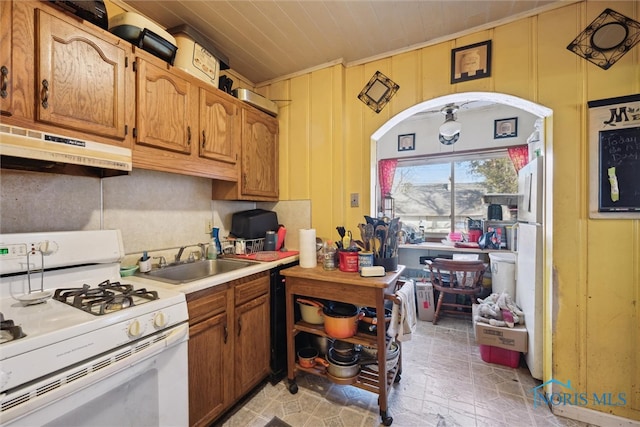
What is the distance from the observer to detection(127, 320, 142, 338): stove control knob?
929 mm

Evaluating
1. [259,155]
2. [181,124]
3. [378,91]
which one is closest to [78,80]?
[181,124]

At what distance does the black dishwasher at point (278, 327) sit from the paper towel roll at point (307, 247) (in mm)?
189


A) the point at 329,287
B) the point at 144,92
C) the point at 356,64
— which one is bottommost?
the point at 329,287

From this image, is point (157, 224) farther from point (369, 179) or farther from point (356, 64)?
point (356, 64)

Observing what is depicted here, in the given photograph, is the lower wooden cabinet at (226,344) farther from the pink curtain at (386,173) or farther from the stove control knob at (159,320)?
the pink curtain at (386,173)

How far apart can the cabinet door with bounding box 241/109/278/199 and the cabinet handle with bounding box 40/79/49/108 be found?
3.77ft

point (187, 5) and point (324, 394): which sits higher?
point (187, 5)

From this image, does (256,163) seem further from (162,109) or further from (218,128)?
(162,109)

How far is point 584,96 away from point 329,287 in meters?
Result: 1.98

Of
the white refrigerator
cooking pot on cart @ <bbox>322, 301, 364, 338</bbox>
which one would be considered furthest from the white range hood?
the white refrigerator

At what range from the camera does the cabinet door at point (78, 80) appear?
43.1 inches

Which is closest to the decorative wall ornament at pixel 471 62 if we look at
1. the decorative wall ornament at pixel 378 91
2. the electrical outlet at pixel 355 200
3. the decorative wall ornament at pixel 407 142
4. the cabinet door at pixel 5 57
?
the decorative wall ornament at pixel 378 91

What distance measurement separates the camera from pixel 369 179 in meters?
2.23

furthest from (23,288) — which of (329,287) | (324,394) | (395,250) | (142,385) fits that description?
(395,250)
